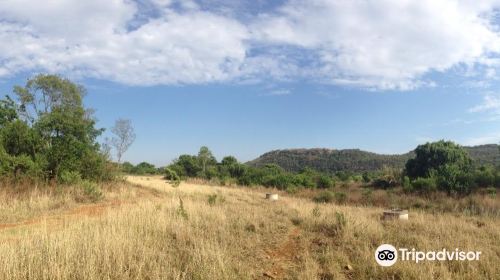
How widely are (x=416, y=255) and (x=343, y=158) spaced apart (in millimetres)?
74798

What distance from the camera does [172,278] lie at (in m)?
5.93

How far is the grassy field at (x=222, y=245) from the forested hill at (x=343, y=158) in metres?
45.8

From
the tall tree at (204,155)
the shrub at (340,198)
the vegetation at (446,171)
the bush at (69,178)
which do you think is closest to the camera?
the bush at (69,178)

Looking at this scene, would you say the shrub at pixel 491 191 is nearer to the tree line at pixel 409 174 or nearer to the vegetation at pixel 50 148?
the tree line at pixel 409 174

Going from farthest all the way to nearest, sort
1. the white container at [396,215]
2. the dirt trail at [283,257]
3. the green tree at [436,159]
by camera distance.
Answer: the green tree at [436,159], the white container at [396,215], the dirt trail at [283,257]

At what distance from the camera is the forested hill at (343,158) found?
58.4m

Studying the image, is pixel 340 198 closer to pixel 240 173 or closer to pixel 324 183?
pixel 324 183

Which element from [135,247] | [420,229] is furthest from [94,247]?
Answer: [420,229]

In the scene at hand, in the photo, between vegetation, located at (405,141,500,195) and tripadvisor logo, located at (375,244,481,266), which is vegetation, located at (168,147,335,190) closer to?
vegetation, located at (405,141,500,195)

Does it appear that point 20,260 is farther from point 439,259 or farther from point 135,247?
point 439,259

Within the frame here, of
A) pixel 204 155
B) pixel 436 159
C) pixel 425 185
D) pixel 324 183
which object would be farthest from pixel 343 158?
pixel 425 185

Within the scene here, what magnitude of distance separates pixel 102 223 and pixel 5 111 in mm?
16995

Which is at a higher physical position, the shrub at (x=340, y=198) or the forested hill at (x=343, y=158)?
the forested hill at (x=343, y=158)

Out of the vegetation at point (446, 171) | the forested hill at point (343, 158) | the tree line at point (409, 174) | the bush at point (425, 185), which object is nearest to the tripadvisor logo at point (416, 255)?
the tree line at point (409, 174)
